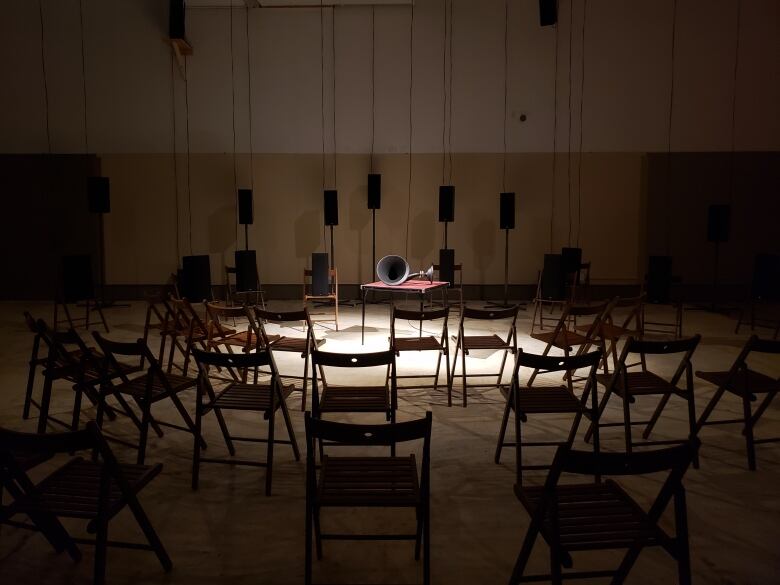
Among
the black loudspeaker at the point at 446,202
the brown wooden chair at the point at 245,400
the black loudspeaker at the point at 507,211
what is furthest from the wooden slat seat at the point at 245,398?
the black loudspeaker at the point at 507,211

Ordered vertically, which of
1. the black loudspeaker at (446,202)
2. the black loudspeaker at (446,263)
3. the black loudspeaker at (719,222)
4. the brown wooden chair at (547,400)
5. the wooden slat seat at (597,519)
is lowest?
the wooden slat seat at (597,519)

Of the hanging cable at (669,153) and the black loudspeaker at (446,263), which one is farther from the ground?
the hanging cable at (669,153)

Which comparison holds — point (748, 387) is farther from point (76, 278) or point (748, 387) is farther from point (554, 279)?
point (76, 278)

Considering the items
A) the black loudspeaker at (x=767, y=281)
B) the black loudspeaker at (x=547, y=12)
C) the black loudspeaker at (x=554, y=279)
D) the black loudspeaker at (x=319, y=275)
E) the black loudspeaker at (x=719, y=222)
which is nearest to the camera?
the black loudspeaker at (x=767, y=281)

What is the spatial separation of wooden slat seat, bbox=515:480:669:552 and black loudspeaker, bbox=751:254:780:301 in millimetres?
6679

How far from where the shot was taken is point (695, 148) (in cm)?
1006

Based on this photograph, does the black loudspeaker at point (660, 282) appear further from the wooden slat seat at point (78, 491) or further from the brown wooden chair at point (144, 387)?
the wooden slat seat at point (78, 491)

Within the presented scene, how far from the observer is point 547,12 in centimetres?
933

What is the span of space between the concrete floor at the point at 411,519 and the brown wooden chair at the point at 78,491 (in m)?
0.18

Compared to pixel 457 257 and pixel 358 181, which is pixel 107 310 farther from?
pixel 457 257

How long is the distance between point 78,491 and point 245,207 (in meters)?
7.33

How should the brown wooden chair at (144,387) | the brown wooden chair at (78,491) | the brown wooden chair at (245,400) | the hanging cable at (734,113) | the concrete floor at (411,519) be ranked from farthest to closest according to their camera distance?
1. the hanging cable at (734,113)
2. the brown wooden chair at (144,387)
3. the brown wooden chair at (245,400)
4. the concrete floor at (411,519)
5. the brown wooden chair at (78,491)

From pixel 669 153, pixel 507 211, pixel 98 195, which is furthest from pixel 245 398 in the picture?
pixel 669 153

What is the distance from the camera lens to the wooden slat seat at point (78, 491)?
2.37 meters
